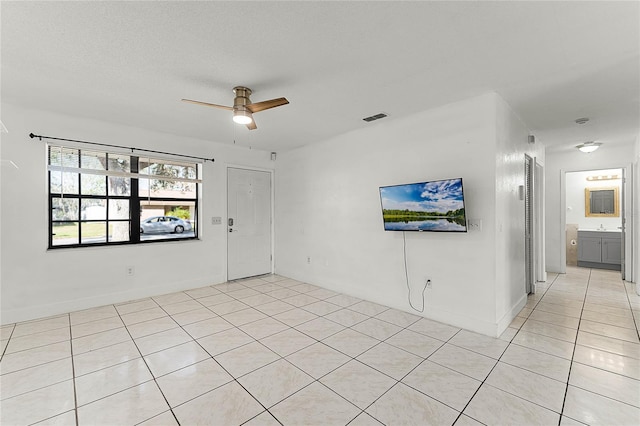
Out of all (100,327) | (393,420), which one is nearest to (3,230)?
(100,327)

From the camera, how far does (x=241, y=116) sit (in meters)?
2.70

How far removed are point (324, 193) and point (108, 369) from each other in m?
3.49

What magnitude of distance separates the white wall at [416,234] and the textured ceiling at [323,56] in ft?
1.16

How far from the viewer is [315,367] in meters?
2.38

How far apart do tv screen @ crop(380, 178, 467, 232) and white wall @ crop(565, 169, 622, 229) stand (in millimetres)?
5635

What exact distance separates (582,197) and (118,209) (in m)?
9.44

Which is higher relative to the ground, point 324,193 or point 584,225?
point 324,193

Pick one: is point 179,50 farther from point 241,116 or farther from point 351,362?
point 351,362

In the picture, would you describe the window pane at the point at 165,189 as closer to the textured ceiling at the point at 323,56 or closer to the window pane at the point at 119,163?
the window pane at the point at 119,163

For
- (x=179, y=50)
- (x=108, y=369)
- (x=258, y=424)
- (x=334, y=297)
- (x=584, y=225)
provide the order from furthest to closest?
(x=584, y=225)
(x=334, y=297)
(x=108, y=369)
(x=179, y=50)
(x=258, y=424)

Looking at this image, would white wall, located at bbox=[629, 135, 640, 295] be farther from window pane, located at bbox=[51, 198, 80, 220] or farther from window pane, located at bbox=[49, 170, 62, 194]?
window pane, located at bbox=[49, 170, 62, 194]

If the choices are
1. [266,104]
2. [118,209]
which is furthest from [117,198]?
[266,104]

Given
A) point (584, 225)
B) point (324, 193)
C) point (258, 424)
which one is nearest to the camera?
point (258, 424)

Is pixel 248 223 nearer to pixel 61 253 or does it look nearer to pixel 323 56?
pixel 61 253
